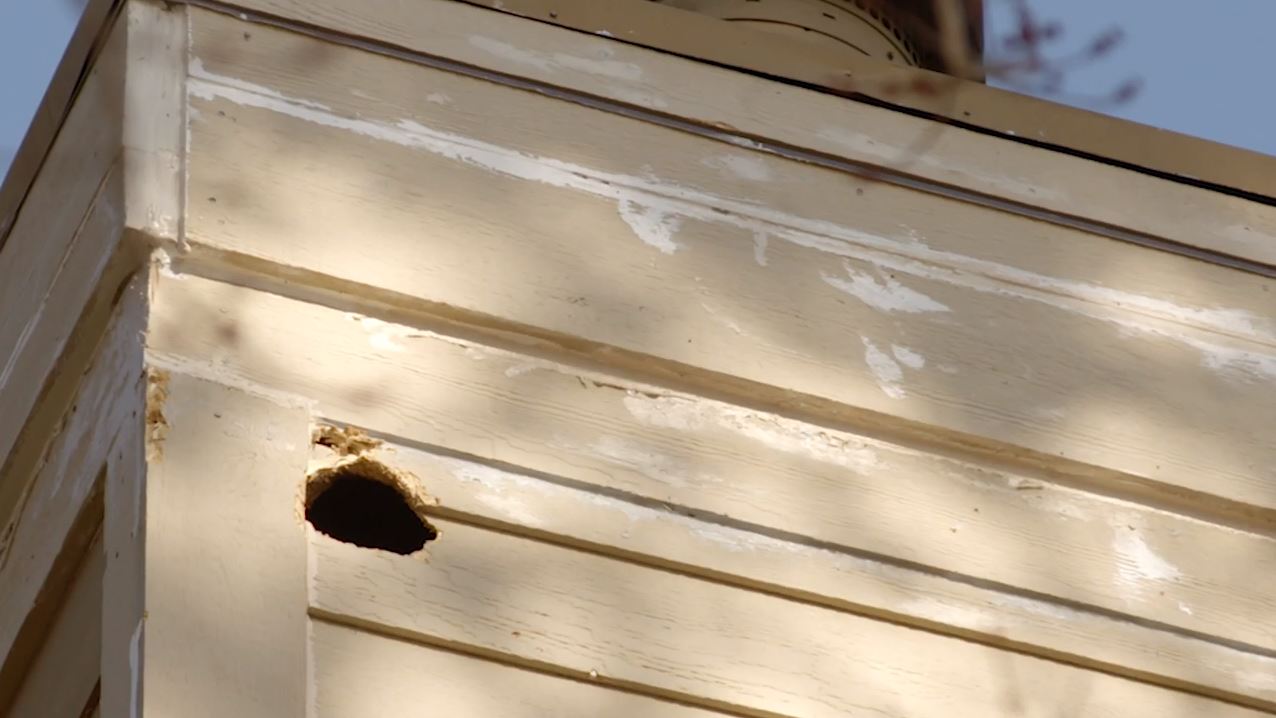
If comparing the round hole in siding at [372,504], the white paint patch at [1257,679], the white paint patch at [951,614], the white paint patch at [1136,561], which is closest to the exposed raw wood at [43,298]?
the round hole in siding at [372,504]

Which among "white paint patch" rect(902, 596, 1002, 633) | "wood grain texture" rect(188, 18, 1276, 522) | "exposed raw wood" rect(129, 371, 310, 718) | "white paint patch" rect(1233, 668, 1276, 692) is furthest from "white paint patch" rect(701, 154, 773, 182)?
"white paint patch" rect(1233, 668, 1276, 692)

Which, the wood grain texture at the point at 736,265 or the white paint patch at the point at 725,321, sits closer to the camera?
the wood grain texture at the point at 736,265

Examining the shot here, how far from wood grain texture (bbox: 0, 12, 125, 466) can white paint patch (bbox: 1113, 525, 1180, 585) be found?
1315 mm

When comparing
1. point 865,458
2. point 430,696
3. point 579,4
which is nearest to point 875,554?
point 865,458

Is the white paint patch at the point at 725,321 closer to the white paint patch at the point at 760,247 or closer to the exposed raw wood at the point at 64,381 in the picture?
the white paint patch at the point at 760,247

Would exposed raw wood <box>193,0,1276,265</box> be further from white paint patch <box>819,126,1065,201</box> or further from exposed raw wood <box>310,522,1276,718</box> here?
exposed raw wood <box>310,522,1276,718</box>

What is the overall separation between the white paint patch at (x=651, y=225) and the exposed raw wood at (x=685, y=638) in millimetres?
503

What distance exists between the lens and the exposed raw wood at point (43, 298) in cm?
290

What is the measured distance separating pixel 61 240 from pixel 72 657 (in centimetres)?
57

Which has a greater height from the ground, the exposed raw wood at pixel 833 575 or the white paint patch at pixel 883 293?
the white paint patch at pixel 883 293

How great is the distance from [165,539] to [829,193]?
3.68 ft

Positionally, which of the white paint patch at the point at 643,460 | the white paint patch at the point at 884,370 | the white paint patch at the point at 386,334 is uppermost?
the white paint patch at the point at 884,370

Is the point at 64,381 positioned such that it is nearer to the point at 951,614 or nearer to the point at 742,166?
the point at 742,166

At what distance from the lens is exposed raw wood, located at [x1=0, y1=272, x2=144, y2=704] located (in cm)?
279
